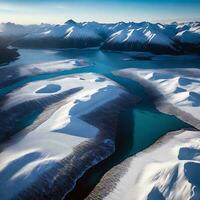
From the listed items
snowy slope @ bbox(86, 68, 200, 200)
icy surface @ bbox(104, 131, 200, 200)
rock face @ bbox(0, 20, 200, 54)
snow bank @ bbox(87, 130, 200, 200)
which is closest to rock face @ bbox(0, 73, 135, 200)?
snowy slope @ bbox(86, 68, 200, 200)

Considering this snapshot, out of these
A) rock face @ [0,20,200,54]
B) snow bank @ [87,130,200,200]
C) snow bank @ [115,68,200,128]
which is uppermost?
snow bank @ [87,130,200,200]

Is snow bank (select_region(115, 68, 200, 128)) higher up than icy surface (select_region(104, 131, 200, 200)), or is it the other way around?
icy surface (select_region(104, 131, 200, 200))

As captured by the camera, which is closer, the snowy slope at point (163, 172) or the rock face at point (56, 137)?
the snowy slope at point (163, 172)

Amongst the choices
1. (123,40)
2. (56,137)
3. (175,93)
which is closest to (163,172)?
(56,137)

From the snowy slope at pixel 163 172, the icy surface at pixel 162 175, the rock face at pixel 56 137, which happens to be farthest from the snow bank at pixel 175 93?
the icy surface at pixel 162 175

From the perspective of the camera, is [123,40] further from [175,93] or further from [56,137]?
[56,137]

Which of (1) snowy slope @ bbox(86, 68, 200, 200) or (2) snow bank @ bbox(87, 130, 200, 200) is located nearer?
(2) snow bank @ bbox(87, 130, 200, 200)

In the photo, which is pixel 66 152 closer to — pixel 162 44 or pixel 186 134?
pixel 186 134

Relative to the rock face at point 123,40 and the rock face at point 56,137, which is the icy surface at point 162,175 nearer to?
the rock face at point 56,137

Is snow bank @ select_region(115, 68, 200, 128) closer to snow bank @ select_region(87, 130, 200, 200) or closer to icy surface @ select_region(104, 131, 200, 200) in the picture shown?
snow bank @ select_region(87, 130, 200, 200)
